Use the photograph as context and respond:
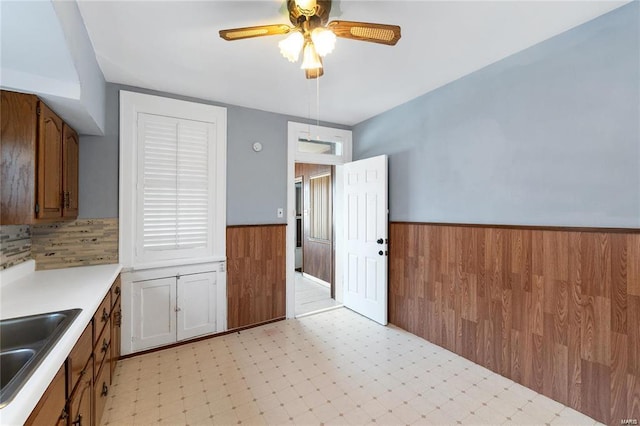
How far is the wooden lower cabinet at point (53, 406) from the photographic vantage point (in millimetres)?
893

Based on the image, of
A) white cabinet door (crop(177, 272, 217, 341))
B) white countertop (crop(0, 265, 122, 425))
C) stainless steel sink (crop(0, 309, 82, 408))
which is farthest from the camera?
white cabinet door (crop(177, 272, 217, 341))

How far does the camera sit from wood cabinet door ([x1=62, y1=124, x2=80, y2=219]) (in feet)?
7.09

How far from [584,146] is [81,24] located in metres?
3.39

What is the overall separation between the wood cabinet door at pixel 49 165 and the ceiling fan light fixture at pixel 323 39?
1765mm

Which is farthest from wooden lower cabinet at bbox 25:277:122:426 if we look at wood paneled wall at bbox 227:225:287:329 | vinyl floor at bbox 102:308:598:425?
wood paneled wall at bbox 227:225:287:329

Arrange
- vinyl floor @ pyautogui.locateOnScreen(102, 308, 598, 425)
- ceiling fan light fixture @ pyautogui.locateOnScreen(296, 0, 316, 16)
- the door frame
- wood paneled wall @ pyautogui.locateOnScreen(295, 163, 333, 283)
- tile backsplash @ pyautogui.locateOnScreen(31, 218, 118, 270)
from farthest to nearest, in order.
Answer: wood paneled wall @ pyautogui.locateOnScreen(295, 163, 333, 283), the door frame, tile backsplash @ pyautogui.locateOnScreen(31, 218, 118, 270), vinyl floor @ pyautogui.locateOnScreen(102, 308, 598, 425), ceiling fan light fixture @ pyautogui.locateOnScreen(296, 0, 316, 16)

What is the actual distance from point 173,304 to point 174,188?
1182mm

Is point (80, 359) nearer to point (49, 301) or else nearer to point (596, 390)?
point (49, 301)

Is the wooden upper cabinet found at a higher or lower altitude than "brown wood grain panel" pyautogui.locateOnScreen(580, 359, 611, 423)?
higher

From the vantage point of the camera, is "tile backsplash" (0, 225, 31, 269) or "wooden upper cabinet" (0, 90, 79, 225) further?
"tile backsplash" (0, 225, 31, 269)

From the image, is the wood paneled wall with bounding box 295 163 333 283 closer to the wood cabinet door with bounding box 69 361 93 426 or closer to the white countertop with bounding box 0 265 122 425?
the white countertop with bounding box 0 265 122 425

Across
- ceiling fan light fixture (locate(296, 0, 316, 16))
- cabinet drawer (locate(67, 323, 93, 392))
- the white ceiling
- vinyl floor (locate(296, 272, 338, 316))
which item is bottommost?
vinyl floor (locate(296, 272, 338, 316))

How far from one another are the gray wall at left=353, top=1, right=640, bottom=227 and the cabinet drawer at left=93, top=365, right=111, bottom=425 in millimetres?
2944

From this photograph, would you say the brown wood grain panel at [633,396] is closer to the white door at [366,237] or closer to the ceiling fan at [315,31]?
the white door at [366,237]
